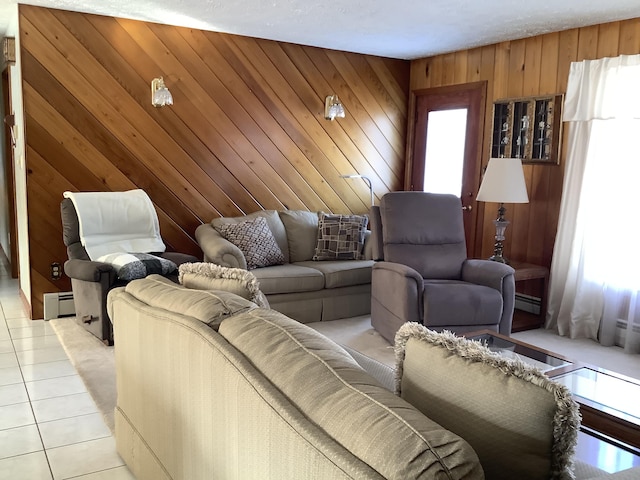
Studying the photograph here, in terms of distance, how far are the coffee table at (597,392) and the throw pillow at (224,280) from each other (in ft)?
3.54

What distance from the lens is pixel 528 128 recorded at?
192 inches

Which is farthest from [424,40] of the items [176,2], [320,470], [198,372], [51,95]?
[320,470]

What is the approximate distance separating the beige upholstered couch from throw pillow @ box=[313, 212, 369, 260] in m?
3.14

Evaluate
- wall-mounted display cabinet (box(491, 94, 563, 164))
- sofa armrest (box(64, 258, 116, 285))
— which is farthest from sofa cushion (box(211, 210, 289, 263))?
wall-mounted display cabinet (box(491, 94, 563, 164))

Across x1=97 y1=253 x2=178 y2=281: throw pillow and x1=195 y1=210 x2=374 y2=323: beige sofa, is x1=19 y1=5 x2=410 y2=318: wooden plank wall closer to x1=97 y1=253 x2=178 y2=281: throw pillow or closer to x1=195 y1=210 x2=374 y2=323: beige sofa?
x1=195 y1=210 x2=374 y2=323: beige sofa

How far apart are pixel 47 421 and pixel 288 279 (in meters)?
2.05

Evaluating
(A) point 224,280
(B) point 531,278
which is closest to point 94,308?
(A) point 224,280

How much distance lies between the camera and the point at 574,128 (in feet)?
14.8

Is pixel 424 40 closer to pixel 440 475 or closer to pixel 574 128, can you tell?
pixel 574 128

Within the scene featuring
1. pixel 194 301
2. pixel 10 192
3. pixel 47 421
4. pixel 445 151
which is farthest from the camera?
pixel 10 192

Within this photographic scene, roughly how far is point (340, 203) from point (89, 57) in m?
2.67

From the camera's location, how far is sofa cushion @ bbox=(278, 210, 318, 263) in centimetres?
502

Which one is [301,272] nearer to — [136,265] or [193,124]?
[136,265]

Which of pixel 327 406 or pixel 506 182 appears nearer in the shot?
pixel 327 406
